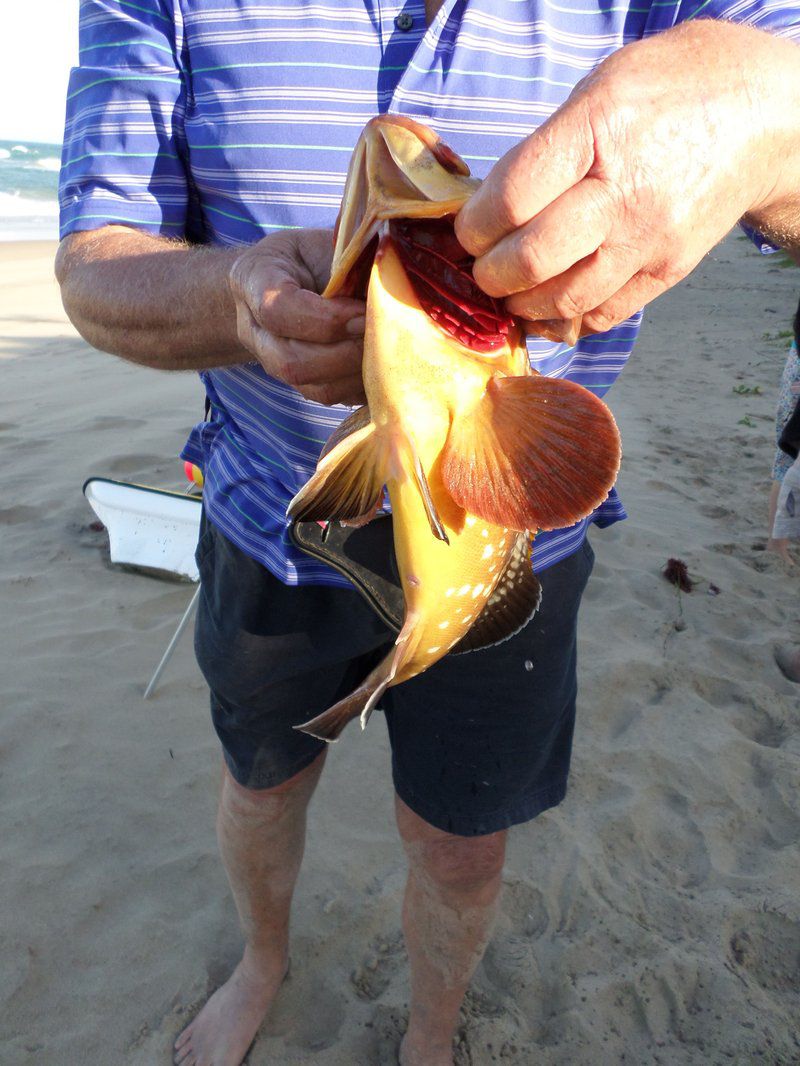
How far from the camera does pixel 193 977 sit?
251cm

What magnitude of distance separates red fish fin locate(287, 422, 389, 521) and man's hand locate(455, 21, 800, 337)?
290mm

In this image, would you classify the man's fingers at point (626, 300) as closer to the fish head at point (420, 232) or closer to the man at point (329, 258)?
the man at point (329, 258)

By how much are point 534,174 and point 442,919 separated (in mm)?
1886

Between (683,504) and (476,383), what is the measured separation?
5.03 m

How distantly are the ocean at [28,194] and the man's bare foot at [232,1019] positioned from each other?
1272cm

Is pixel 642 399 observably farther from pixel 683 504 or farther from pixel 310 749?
pixel 310 749

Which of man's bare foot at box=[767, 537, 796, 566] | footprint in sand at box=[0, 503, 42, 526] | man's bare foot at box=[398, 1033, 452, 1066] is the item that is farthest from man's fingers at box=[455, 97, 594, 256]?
footprint in sand at box=[0, 503, 42, 526]

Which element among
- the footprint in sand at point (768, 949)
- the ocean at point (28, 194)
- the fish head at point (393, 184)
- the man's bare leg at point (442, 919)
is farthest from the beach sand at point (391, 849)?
the ocean at point (28, 194)

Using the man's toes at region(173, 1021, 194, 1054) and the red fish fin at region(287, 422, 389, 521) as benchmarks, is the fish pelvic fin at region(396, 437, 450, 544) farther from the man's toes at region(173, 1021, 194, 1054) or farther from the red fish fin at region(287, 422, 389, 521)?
the man's toes at region(173, 1021, 194, 1054)

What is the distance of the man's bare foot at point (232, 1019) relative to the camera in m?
2.26

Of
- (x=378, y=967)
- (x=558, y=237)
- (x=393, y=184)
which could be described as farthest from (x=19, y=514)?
(x=558, y=237)

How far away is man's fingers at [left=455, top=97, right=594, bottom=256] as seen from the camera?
3.00 feet

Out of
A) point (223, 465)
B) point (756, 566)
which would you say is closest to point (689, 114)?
point (223, 465)

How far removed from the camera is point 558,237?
0.94 meters
